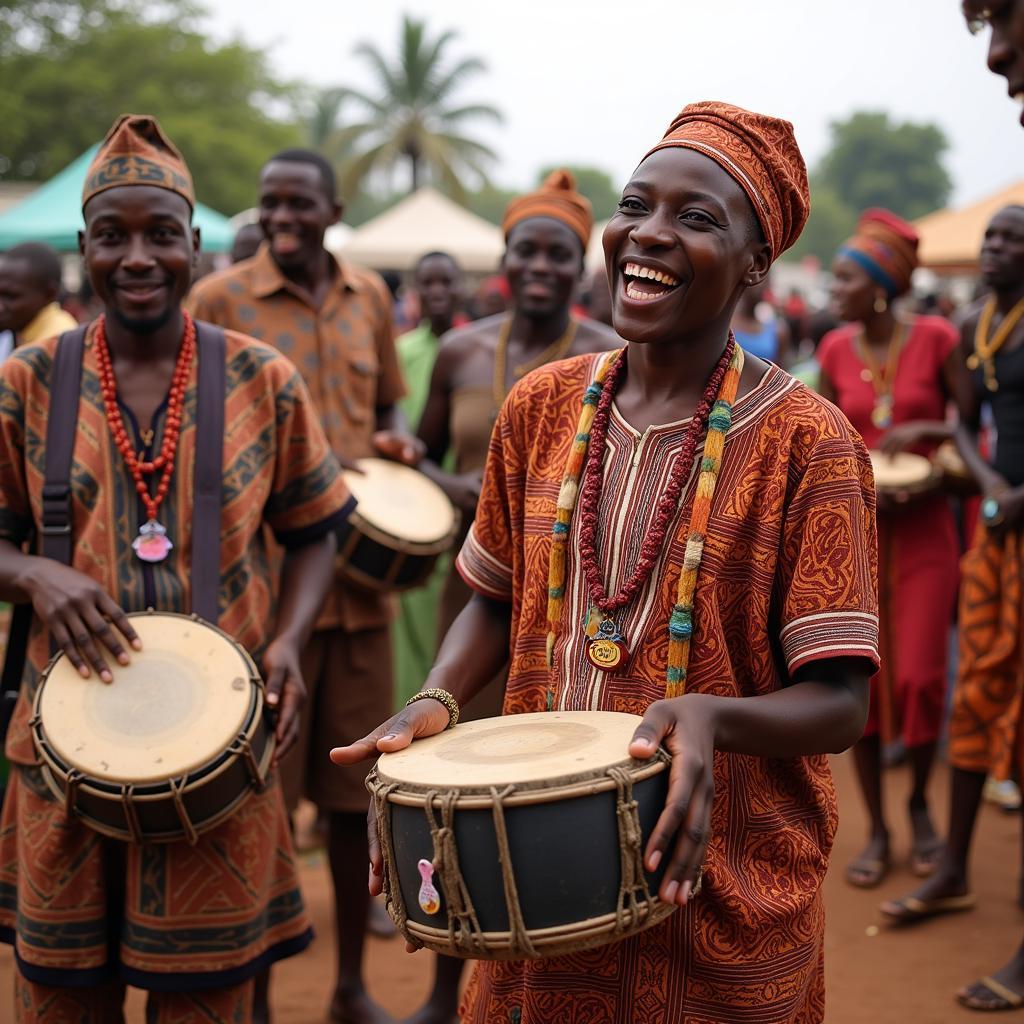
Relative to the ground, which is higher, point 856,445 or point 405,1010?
point 856,445

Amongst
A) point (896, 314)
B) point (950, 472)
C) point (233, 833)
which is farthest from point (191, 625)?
point (896, 314)

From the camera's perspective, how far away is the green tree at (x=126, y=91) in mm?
31594

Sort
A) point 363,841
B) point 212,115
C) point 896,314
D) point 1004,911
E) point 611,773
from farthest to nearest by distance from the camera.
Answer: point 212,115 < point 896,314 < point 1004,911 < point 363,841 < point 611,773

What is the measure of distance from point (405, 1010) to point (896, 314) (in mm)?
3924

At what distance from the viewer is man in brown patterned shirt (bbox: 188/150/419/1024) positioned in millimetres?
4531

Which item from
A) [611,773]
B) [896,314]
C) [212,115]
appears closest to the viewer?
[611,773]

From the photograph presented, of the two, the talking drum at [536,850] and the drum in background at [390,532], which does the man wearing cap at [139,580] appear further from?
the talking drum at [536,850]

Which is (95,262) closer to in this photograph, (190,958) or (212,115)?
(190,958)

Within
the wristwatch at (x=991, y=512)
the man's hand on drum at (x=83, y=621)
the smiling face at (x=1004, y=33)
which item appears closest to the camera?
the smiling face at (x=1004, y=33)

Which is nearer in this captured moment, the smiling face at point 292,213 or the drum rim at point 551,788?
the drum rim at point 551,788

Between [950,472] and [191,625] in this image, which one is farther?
[950,472]

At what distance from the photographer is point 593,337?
187 inches

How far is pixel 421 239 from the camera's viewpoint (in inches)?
983

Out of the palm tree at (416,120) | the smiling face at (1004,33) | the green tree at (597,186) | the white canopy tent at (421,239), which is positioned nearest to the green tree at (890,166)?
the green tree at (597,186)
